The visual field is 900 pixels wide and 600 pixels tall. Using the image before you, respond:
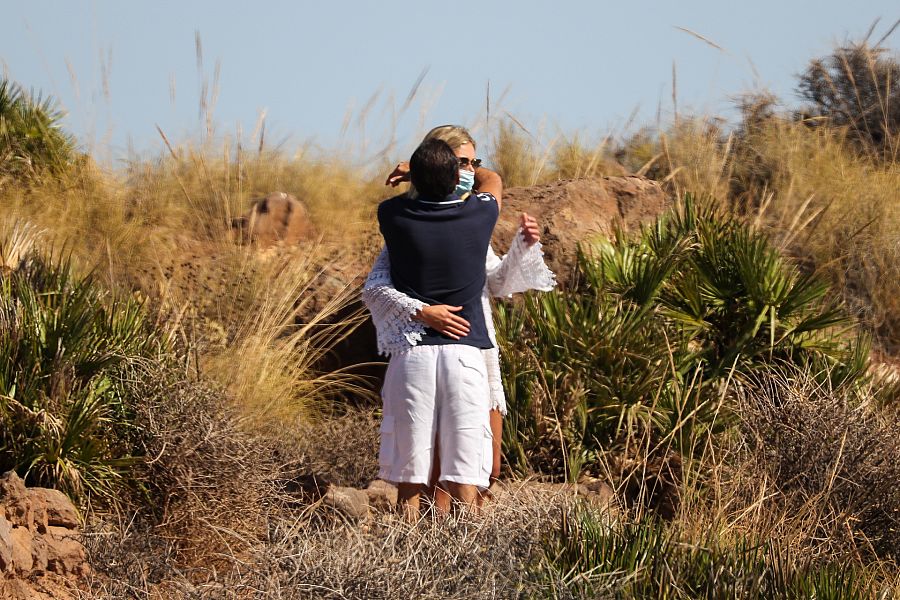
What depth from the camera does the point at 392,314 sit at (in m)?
5.33

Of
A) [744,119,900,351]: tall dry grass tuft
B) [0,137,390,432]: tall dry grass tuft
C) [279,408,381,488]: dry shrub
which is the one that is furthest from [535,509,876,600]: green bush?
[744,119,900,351]: tall dry grass tuft

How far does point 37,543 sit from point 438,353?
76.8 inches

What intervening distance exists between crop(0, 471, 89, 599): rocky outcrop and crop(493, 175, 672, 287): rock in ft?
12.7

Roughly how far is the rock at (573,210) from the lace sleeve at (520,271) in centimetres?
274

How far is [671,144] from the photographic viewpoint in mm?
14617

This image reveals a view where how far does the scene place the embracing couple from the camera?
17.2 feet

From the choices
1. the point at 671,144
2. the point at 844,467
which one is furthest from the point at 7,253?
the point at 671,144

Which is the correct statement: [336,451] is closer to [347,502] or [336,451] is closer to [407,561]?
[347,502]

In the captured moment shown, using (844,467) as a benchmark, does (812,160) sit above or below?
above

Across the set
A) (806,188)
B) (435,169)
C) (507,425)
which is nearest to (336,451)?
(507,425)

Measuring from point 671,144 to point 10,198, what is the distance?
293 inches

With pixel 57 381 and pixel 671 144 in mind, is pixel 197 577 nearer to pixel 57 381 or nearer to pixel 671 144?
pixel 57 381

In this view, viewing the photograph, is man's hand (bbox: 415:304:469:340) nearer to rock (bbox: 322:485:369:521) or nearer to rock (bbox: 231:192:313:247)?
rock (bbox: 322:485:369:521)

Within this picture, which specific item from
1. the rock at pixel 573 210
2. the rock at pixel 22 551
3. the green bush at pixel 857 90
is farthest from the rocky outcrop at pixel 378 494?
the green bush at pixel 857 90
